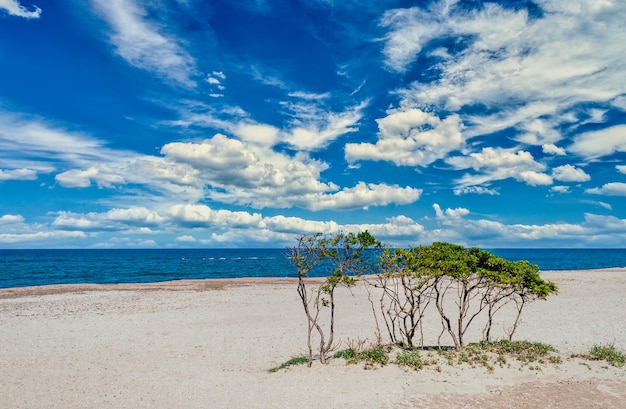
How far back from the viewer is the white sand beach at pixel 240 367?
47.6 feet

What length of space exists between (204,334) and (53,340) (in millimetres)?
8832

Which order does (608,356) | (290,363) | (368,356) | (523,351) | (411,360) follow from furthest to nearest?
1. (290,363)
2. (523,351)
3. (608,356)
4. (368,356)
5. (411,360)

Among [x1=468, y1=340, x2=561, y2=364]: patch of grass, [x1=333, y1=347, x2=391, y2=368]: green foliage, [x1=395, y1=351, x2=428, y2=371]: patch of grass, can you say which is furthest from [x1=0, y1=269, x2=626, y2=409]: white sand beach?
[x1=468, y1=340, x2=561, y2=364]: patch of grass

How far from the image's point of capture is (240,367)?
1889 centimetres

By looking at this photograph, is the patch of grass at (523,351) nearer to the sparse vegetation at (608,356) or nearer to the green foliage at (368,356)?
the sparse vegetation at (608,356)

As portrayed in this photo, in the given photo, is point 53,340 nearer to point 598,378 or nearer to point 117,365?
point 117,365

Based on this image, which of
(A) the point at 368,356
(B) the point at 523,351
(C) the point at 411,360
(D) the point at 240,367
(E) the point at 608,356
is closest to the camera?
(C) the point at 411,360

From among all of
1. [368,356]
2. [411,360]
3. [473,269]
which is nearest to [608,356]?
[473,269]

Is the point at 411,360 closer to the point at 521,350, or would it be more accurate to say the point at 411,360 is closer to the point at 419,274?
the point at 419,274

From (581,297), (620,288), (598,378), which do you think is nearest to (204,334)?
(598,378)

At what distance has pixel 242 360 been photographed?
66.0 ft

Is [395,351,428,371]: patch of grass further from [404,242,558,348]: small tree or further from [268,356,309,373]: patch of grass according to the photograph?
[268,356,309,373]: patch of grass

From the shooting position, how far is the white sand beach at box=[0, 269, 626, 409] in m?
14.5

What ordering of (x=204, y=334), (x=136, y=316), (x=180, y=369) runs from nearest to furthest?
(x=180, y=369) < (x=204, y=334) < (x=136, y=316)
